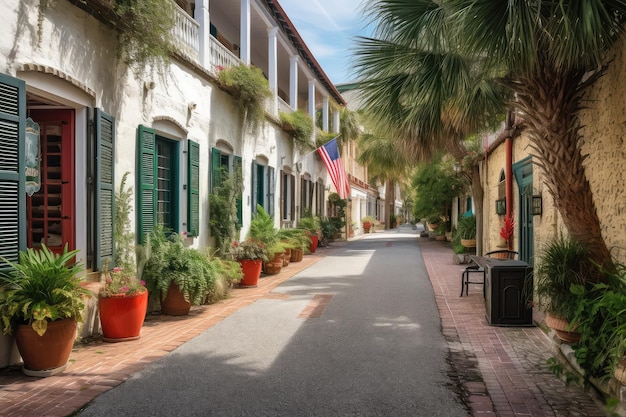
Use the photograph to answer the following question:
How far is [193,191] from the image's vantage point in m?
9.23

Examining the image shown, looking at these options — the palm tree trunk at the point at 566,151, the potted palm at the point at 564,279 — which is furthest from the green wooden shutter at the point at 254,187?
the potted palm at the point at 564,279

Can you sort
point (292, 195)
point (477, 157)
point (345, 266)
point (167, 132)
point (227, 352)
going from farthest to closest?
point (292, 195) < point (477, 157) < point (345, 266) < point (167, 132) < point (227, 352)

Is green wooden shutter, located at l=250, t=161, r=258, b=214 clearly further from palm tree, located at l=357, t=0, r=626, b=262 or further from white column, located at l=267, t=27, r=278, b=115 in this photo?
palm tree, located at l=357, t=0, r=626, b=262

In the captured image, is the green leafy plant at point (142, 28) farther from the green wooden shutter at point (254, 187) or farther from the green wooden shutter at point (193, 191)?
the green wooden shutter at point (254, 187)

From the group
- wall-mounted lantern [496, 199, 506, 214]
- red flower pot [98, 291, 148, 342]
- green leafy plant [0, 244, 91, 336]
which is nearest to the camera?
green leafy plant [0, 244, 91, 336]

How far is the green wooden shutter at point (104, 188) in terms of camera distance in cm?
628

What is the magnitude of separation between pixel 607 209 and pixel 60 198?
6.50 meters

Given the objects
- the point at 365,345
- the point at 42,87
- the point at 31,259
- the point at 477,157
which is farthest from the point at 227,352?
the point at 477,157

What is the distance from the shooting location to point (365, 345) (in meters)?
5.89

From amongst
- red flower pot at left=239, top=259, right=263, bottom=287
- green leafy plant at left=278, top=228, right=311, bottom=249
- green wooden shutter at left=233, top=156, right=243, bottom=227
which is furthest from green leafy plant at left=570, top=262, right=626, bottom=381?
green leafy plant at left=278, top=228, right=311, bottom=249

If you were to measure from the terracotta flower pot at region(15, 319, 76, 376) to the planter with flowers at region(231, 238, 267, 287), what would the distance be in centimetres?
567

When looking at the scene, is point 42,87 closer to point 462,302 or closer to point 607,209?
point 607,209

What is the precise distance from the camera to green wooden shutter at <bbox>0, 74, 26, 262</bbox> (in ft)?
15.8

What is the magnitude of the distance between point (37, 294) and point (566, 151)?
205 inches
